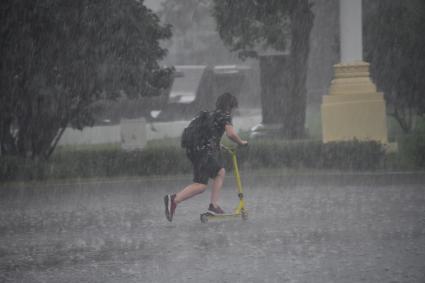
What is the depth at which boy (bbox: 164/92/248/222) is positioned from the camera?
34.8 ft

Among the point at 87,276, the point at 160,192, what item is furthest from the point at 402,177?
the point at 87,276

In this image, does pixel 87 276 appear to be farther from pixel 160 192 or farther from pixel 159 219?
pixel 160 192

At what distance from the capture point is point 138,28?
54.6 feet

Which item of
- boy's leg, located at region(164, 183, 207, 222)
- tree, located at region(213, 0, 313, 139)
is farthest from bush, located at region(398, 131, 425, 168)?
boy's leg, located at region(164, 183, 207, 222)

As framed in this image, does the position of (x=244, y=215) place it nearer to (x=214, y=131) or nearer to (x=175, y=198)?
(x=175, y=198)

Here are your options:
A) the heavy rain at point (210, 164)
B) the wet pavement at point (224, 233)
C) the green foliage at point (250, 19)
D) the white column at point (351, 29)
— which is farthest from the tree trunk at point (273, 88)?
the wet pavement at point (224, 233)

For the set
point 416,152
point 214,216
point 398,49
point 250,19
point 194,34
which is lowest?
point 416,152

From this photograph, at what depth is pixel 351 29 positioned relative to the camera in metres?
18.0

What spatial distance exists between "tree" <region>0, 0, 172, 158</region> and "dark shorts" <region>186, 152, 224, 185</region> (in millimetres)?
5758

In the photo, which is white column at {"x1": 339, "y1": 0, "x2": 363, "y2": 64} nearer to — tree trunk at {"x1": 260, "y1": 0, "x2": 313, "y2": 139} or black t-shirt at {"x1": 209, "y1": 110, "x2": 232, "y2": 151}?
tree trunk at {"x1": 260, "y1": 0, "x2": 313, "y2": 139}

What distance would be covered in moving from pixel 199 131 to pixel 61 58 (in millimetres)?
6100

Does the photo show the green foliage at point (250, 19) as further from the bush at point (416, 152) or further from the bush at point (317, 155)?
the bush at point (416, 152)

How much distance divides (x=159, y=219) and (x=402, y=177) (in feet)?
15.8

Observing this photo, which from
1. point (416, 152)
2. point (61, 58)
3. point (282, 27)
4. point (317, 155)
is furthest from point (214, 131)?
point (282, 27)
